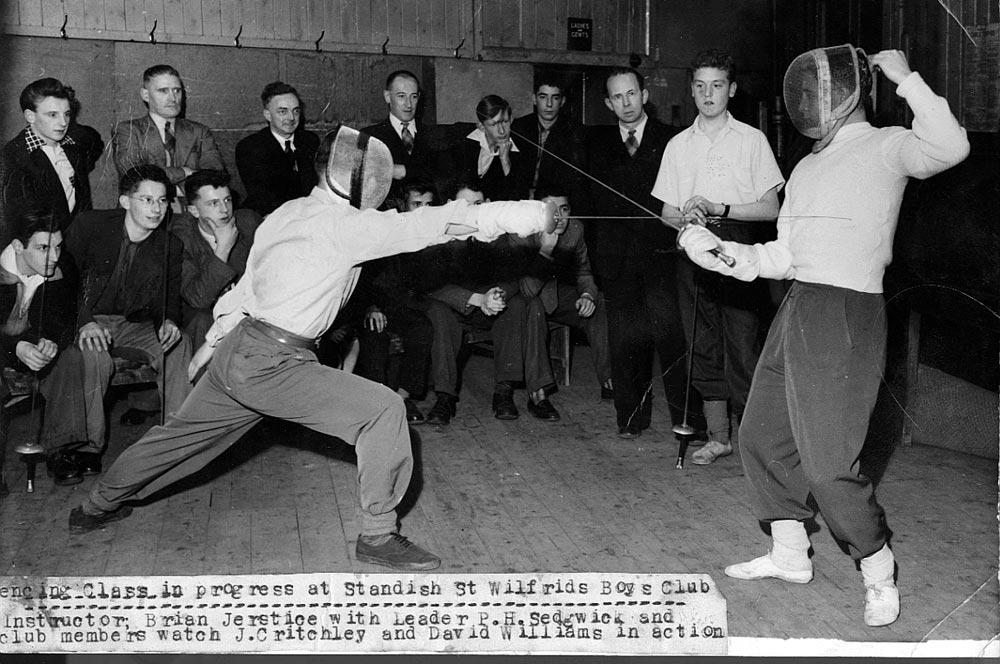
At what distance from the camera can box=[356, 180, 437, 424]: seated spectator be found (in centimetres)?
593

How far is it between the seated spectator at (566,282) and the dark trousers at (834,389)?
250 cm

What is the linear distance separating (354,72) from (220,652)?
356 centimetres

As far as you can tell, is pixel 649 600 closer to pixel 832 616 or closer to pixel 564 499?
pixel 832 616

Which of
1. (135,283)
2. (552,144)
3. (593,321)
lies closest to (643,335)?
(593,321)

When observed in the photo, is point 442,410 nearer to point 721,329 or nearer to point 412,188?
point 412,188

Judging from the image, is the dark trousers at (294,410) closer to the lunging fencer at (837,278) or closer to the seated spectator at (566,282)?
the lunging fencer at (837,278)

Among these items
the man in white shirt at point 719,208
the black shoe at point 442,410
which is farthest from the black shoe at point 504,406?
the man in white shirt at point 719,208

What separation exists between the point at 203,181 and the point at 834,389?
136 inches

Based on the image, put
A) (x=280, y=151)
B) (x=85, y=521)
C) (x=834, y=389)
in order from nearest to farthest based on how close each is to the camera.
A: (x=834, y=389), (x=85, y=521), (x=280, y=151)

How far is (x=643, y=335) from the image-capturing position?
5.46 m

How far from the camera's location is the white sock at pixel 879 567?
3.54m

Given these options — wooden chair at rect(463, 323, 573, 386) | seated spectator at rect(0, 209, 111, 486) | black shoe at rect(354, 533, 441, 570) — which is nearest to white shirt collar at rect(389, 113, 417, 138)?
wooden chair at rect(463, 323, 573, 386)

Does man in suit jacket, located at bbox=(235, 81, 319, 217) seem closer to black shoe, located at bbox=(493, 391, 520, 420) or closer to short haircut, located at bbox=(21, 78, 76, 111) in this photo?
short haircut, located at bbox=(21, 78, 76, 111)

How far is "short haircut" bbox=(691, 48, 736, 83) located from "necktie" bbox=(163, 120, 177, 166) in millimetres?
2661
